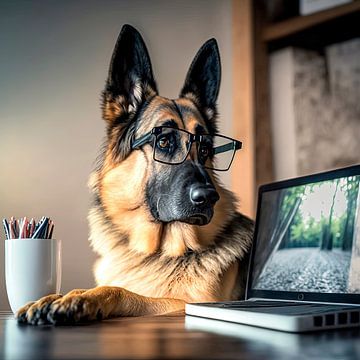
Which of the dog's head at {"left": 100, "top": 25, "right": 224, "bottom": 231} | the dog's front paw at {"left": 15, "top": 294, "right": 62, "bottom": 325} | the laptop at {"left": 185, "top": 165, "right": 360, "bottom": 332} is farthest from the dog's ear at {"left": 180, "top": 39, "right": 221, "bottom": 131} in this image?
the dog's front paw at {"left": 15, "top": 294, "right": 62, "bottom": 325}

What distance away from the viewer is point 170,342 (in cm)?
79

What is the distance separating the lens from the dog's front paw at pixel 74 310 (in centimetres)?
99

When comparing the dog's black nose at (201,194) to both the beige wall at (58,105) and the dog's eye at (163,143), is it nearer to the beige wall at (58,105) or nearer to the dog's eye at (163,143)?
the dog's eye at (163,143)

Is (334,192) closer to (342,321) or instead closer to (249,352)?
(342,321)

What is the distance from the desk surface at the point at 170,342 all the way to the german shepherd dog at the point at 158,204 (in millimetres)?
292

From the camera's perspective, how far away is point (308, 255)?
1233mm

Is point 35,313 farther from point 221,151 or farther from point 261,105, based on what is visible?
point 261,105

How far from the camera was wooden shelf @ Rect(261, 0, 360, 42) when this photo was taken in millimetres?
1631

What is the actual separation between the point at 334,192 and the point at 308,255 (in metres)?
0.15

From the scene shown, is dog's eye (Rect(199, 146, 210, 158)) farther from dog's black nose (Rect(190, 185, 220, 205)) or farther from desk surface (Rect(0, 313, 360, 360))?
desk surface (Rect(0, 313, 360, 360))

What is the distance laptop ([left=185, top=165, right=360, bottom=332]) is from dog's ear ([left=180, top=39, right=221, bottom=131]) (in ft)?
0.90

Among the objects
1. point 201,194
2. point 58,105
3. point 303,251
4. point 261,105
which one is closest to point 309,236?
point 303,251

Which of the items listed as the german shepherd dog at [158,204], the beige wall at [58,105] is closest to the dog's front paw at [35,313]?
the german shepherd dog at [158,204]

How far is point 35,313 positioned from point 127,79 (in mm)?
646
